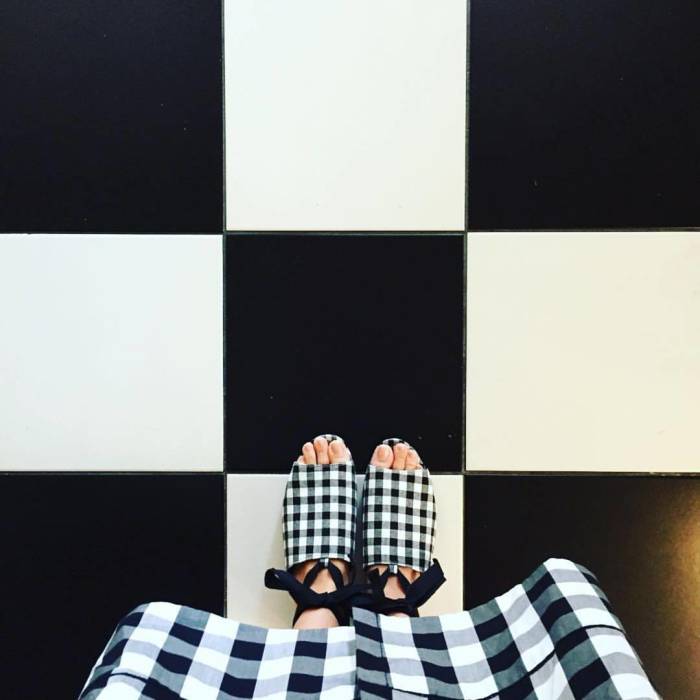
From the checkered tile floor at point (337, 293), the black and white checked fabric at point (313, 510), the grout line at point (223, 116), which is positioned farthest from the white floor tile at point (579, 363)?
the grout line at point (223, 116)

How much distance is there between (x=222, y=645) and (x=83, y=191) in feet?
2.20

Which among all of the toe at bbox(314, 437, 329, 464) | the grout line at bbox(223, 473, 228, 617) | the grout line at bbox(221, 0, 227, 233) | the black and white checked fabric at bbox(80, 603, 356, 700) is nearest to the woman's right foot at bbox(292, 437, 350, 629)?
the toe at bbox(314, 437, 329, 464)

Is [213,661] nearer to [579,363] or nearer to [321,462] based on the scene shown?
[321,462]

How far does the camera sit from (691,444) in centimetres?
96

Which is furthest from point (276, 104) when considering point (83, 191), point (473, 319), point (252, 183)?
point (473, 319)

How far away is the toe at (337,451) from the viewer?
96 cm

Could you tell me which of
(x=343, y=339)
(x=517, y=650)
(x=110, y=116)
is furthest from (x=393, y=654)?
(x=110, y=116)

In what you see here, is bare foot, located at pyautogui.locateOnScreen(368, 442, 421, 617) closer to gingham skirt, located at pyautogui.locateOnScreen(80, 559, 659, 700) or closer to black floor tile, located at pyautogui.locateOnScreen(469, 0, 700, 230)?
gingham skirt, located at pyautogui.locateOnScreen(80, 559, 659, 700)

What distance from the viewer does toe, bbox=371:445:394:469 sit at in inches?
37.7

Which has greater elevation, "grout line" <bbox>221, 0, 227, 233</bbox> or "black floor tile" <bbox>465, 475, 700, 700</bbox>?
"grout line" <bbox>221, 0, 227, 233</bbox>

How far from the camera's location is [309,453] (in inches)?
37.7

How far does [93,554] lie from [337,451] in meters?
0.40

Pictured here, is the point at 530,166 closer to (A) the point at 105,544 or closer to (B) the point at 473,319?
(B) the point at 473,319

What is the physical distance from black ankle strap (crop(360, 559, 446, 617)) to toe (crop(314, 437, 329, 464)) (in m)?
0.19
